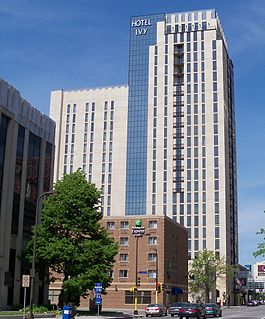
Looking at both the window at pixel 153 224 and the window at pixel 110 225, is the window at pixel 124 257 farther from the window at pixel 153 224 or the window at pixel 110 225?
the window at pixel 153 224

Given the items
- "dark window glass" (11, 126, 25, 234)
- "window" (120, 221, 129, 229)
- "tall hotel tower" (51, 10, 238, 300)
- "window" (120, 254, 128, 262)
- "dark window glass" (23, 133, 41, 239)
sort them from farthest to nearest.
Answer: "tall hotel tower" (51, 10, 238, 300)
"window" (120, 221, 129, 229)
"window" (120, 254, 128, 262)
"dark window glass" (23, 133, 41, 239)
"dark window glass" (11, 126, 25, 234)

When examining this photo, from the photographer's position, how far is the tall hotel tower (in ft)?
469

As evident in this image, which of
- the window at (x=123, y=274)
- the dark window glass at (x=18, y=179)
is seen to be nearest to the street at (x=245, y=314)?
the window at (x=123, y=274)

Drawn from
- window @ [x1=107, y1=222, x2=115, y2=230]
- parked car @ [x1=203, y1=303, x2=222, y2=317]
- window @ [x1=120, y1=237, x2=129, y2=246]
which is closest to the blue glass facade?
window @ [x1=107, y1=222, x2=115, y2=230]

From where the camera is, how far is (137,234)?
251 feet

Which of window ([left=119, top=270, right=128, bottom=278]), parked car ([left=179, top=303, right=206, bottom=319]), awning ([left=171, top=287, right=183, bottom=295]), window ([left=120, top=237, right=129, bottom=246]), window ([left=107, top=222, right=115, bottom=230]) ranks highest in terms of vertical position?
window ([left=107, top=222, right=115, bottom=230])

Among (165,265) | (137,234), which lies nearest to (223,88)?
(165,265)

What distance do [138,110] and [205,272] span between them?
4967cm

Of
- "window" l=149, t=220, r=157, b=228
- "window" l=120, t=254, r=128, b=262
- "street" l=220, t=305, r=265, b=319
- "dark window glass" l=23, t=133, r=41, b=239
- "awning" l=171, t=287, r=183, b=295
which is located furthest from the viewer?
"awning" l=171, t=287, r=183, b=295

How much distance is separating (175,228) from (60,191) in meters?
53.7

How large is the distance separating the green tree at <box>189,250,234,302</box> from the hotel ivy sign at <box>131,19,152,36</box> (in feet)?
221

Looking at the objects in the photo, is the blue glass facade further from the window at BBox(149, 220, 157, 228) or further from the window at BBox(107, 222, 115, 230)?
the window at BBox(149, 220, 157, 228)

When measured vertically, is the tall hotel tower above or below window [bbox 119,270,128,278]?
above

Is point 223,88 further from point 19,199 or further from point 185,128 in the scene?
point 19,199
